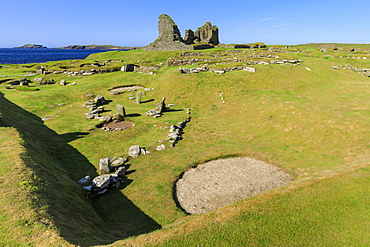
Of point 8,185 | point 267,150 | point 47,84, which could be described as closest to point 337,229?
point 267,150

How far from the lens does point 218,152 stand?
63.4ft

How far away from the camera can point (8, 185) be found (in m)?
9.67

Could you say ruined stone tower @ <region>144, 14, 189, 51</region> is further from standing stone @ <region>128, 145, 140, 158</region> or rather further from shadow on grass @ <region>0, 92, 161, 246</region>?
shadow on grass @ <region>0, 92, 161, 246</region>

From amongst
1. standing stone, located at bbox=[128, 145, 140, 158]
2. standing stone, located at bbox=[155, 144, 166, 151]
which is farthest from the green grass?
standing stone, located at bbox=[128, 145, 140, 158]

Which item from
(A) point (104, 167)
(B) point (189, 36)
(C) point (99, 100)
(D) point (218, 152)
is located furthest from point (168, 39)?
(A) point (104, 167)

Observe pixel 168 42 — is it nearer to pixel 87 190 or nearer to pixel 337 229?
pixel 87 190

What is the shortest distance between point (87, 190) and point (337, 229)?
14.5 metres

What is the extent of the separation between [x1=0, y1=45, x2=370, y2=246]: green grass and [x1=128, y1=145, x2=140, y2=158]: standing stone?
686mm

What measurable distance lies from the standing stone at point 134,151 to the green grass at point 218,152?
69 centimetres

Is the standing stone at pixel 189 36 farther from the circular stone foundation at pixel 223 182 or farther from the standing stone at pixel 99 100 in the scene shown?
the circular stone foundation at pixel 223 182

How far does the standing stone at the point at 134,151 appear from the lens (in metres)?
18.8

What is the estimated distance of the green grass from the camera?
8.48 m

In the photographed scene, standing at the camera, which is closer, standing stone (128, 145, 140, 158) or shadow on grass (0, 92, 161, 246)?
shadow on grass (0, 92, 161, 246)

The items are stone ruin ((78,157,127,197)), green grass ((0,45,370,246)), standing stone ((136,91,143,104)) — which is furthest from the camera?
standing stone ((136,91,143,104))
